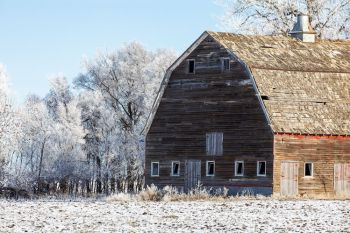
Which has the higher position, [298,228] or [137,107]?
[137,107]

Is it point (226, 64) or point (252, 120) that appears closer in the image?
point (252, 120)

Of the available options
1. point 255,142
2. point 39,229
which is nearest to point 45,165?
point 255,142

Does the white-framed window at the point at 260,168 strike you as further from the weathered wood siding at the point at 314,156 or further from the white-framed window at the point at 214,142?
the white-framed window at the point at 214,142

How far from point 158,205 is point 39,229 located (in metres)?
10.5

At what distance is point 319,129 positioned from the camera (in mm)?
49250

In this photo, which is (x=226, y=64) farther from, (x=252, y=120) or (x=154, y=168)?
(x=154, y=168)

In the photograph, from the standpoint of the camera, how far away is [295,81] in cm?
5053

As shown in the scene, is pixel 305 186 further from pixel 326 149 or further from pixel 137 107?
pixel 137 107

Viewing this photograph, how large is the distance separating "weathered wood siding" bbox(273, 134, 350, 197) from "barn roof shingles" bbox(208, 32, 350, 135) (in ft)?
1.70

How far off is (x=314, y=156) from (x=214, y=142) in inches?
191

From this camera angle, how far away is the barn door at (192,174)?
51156mm

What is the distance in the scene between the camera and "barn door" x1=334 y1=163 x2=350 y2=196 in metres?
50.1

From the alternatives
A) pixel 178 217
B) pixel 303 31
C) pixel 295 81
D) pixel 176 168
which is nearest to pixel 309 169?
pixel 295 81

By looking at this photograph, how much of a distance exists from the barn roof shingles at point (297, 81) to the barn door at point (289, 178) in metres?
1.68
